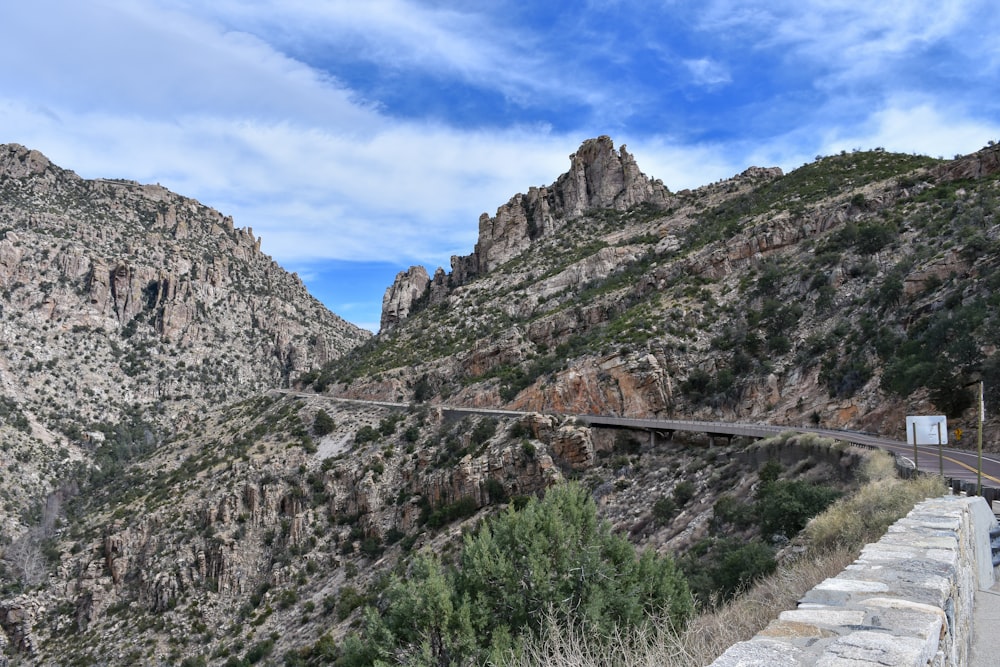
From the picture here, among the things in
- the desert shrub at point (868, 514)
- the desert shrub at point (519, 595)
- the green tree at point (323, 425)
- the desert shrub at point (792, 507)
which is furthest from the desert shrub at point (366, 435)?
the desert shrub at point (868, 514)

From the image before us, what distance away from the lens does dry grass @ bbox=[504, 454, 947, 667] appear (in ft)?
18.1

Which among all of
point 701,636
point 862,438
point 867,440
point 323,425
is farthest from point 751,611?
point 323,425

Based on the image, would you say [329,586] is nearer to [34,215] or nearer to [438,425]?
[438,425]

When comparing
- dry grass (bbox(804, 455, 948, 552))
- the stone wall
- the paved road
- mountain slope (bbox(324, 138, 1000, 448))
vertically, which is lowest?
the paved road

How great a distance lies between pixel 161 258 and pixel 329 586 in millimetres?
91278

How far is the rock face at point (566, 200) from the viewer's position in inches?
2862

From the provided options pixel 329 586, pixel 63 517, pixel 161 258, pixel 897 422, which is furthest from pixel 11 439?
pixel 897 422

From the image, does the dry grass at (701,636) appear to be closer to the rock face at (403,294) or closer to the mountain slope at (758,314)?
the mountain slope at (758,314)

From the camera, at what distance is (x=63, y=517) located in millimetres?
52406

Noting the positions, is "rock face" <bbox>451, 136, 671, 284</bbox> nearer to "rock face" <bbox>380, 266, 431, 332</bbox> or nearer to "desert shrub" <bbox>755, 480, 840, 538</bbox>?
"rock face" <bbox>380, 266, 431, 332</bbox>

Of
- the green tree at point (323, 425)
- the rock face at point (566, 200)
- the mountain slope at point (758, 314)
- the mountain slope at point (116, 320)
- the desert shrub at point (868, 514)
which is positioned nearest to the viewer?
the desert shrub at point (868, 514)

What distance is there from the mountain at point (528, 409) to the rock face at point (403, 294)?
1425 cm

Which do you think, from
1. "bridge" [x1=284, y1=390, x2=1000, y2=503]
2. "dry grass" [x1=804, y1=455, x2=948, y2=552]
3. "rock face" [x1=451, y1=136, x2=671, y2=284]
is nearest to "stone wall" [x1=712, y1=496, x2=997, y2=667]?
"dry grass" [x1=804, y1=455, x2=948, y2=552]

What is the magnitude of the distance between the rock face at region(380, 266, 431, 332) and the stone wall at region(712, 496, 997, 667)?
260 ft
